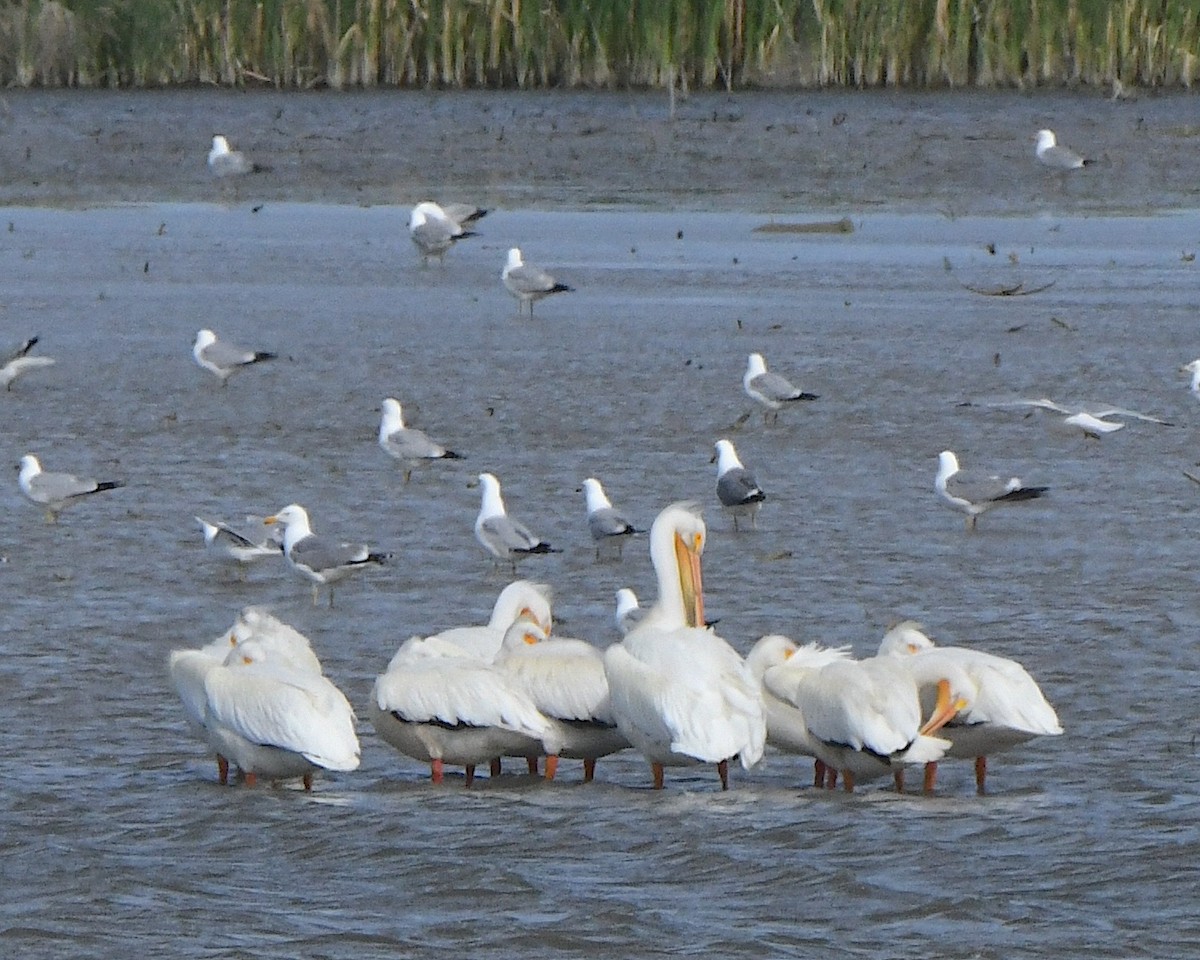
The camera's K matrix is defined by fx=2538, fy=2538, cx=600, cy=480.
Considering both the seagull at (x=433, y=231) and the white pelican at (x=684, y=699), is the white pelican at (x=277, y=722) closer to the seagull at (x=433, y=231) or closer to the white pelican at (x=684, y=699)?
the white pelican at (x=684, y=699)

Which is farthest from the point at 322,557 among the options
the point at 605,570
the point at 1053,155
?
the point at 1053,155

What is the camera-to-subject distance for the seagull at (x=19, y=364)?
14617 mm

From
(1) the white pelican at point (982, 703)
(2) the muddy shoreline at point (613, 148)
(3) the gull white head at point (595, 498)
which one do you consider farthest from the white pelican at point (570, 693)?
(2) the muddy shoreline at point (613, 148)

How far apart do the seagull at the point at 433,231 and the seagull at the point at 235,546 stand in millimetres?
10985

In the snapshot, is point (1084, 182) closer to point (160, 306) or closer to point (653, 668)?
point (160, 306)

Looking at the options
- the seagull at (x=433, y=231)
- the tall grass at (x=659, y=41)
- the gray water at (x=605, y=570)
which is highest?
the tall grass at (x=659, y=41)

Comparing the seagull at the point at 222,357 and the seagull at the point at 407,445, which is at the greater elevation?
the seagull at the point at 222,357

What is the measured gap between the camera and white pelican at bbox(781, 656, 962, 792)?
7008 mm

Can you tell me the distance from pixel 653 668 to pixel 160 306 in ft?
39.9

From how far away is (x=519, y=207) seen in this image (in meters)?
26.2

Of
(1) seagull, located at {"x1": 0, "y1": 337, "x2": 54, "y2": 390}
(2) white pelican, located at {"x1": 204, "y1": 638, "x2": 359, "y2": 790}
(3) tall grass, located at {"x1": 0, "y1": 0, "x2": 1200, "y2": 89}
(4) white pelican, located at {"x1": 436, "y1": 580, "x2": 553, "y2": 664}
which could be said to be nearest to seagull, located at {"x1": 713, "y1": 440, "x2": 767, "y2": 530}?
(4) white pelican, located at {"x1": 436, "y1": 580, "x2": 553, "y2": 664}

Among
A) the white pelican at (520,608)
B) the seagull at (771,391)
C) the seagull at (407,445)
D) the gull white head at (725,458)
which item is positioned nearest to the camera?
the white pelican at (520,608)

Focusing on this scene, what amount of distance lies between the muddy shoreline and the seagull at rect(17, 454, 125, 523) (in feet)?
49.2

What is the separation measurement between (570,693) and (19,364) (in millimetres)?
8034
